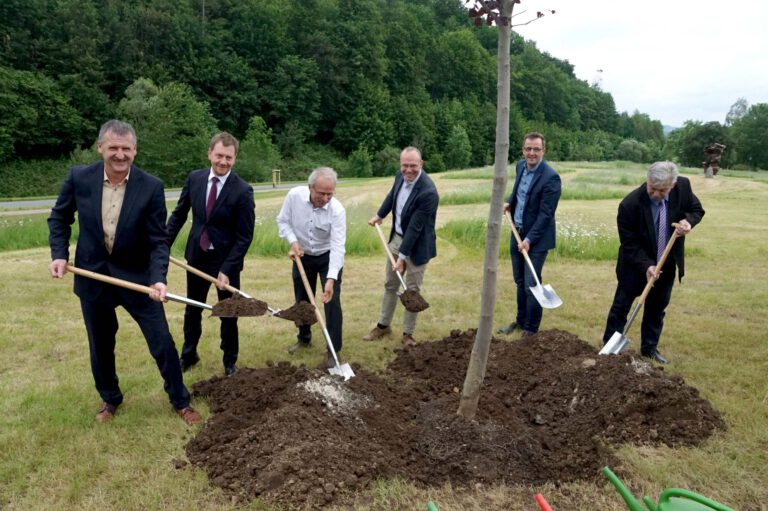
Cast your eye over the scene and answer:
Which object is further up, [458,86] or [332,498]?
[458,86]

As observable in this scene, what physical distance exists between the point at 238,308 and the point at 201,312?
2.41ft

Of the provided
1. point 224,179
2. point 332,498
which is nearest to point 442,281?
point 224,179

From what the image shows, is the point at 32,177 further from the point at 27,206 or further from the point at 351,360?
the point at 351,360

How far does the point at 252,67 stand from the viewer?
5672 centimetres

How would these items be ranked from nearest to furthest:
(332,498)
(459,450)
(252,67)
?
1. (332,498)
2. (459,450)
3. (252,67)

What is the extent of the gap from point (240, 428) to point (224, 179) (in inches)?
73.8

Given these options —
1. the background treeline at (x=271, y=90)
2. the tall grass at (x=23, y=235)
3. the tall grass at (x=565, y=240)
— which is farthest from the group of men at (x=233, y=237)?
the background treeline at (x=271, y=90)

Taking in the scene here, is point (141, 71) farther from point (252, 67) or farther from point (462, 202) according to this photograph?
point (462, 202)

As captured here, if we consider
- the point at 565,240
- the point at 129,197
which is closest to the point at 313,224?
the point at 129,197

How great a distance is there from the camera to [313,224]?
15.1ft

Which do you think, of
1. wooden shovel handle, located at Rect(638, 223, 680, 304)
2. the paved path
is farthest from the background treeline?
wooden shovel handle, located at Rect(638, 223, 680, 304)

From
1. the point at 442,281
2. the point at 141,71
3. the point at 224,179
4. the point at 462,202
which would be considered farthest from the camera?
the point at 141,71

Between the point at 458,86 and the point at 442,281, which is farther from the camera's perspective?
the point at 458,86

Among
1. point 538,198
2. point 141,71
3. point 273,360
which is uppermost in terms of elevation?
point 141,71
